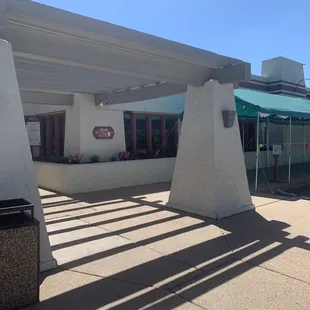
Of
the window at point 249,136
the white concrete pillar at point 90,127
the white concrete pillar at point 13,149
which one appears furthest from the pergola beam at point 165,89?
the window at point 249,136

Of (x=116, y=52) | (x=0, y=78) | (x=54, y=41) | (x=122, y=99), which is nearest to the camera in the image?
(x=0, y=78)

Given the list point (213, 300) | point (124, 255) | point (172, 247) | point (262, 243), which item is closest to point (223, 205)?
point (262, 243)

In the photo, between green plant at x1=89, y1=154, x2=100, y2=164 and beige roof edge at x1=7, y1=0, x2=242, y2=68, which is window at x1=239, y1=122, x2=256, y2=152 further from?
beige roof edge at x1=7, y1=0, x2=242, y2=68

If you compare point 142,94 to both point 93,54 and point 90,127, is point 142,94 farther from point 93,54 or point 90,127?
point 93,54

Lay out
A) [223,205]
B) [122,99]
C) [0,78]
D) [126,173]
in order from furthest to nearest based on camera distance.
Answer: [126,173] → [122,99] → [223,205] → [0,78]

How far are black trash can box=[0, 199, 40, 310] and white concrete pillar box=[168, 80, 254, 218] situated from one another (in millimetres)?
3713

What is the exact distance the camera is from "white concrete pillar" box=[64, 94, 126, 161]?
32.1 feet

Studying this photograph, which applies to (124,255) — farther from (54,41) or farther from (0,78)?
(54,41)

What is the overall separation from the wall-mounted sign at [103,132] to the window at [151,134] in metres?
0.96

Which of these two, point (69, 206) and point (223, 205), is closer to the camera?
point (223, 205)

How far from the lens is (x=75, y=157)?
9.35 meters

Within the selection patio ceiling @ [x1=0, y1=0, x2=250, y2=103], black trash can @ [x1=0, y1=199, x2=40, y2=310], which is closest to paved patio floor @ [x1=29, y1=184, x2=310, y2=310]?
black trash can @ [x1=0, y1=199, x2=40, y2=310]

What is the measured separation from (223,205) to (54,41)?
161 inches

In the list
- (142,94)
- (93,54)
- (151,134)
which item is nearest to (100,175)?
(142,94)
